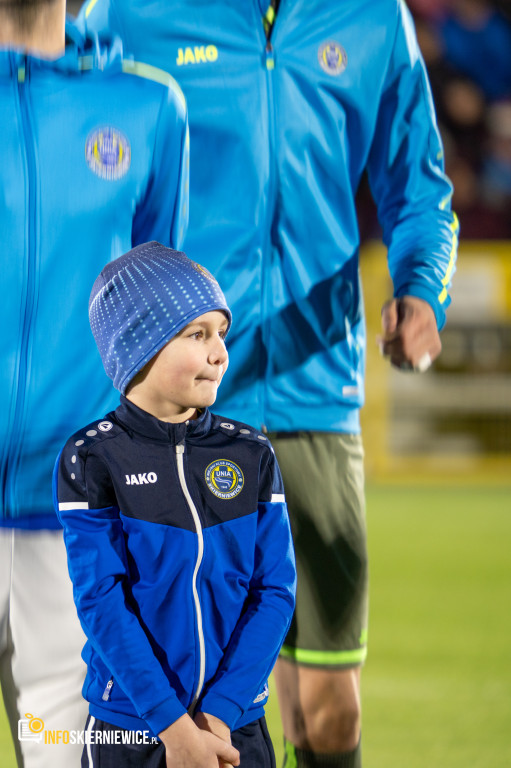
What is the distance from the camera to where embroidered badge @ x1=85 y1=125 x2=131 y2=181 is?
1.68 metres

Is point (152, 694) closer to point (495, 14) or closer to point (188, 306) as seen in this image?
point (188, 306)

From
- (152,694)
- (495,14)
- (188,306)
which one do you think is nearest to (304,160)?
(188,306)

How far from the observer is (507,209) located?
970cm

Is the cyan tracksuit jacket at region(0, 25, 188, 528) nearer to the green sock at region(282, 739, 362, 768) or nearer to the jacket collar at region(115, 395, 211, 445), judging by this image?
the jacket collar at region(115, 395, 211, 445)

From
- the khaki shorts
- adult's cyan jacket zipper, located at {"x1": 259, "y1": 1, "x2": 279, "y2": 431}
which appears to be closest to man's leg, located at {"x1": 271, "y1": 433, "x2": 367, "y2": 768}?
the khaki shorts

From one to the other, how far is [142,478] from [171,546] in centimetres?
9

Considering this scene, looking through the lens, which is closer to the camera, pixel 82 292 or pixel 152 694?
pixel 152 694

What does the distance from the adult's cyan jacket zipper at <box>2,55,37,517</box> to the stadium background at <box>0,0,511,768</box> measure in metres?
2.07

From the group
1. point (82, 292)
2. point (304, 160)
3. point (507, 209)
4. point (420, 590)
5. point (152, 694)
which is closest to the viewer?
point (152, 694)

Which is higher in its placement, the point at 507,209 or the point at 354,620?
the point at 507,209

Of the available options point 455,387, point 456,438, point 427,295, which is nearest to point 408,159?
point 427,295

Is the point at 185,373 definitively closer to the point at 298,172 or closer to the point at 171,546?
the point at 171,546

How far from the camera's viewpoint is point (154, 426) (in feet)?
4.65

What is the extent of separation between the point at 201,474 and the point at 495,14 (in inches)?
372
